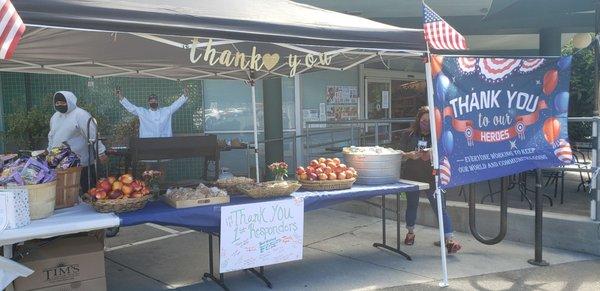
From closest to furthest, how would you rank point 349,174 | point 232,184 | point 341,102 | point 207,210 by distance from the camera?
point 207,210 < point 232,184 < point 349,174 < point 341,102

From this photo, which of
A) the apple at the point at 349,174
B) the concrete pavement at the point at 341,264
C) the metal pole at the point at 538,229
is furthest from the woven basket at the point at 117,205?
the metal pole at the point at 538,229

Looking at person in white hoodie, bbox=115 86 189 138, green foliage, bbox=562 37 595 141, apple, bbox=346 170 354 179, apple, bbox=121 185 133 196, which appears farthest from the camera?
green foliage, bbox=562 37 595 141

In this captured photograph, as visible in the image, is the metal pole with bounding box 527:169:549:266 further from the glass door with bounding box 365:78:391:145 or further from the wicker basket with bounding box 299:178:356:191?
the glass door with bounding box 365:78:391:145

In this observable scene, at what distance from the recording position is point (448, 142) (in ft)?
14.3

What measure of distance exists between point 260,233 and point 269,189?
0.37 meters

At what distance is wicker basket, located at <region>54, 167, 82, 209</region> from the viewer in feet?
12.0

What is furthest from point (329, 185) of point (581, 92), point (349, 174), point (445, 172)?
point (581, 92)

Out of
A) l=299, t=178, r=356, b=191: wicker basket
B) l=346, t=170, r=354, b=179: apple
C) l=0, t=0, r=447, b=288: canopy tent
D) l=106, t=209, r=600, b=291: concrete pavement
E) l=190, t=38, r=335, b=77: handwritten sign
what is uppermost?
l=0, t=0, r=447, b=288: canopy tent

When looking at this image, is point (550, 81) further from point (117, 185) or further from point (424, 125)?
point (117, 185)

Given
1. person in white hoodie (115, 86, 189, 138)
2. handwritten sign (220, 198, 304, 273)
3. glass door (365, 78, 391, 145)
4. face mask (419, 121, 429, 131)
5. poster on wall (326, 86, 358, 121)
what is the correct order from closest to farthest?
handwritten sign (220, 198, 304, 273), face mask (419, 121, 429, 131), person in white hoodie (115, 86, 189, 138), poster on wall (326, 86, 358, 121), glass door (365, 78, 391, 145)

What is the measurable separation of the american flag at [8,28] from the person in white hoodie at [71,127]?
9.95 ft

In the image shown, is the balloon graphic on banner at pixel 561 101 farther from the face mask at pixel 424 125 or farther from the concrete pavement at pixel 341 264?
the concrete pavement at pixel 341 264

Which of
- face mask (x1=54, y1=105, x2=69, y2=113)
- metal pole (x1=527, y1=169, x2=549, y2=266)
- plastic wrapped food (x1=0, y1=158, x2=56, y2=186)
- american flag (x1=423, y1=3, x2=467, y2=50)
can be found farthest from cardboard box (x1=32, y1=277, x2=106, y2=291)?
metal pole (x1=527, y1=169, x2=549, y2=266)

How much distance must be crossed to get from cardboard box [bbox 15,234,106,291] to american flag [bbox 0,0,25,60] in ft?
5.03
